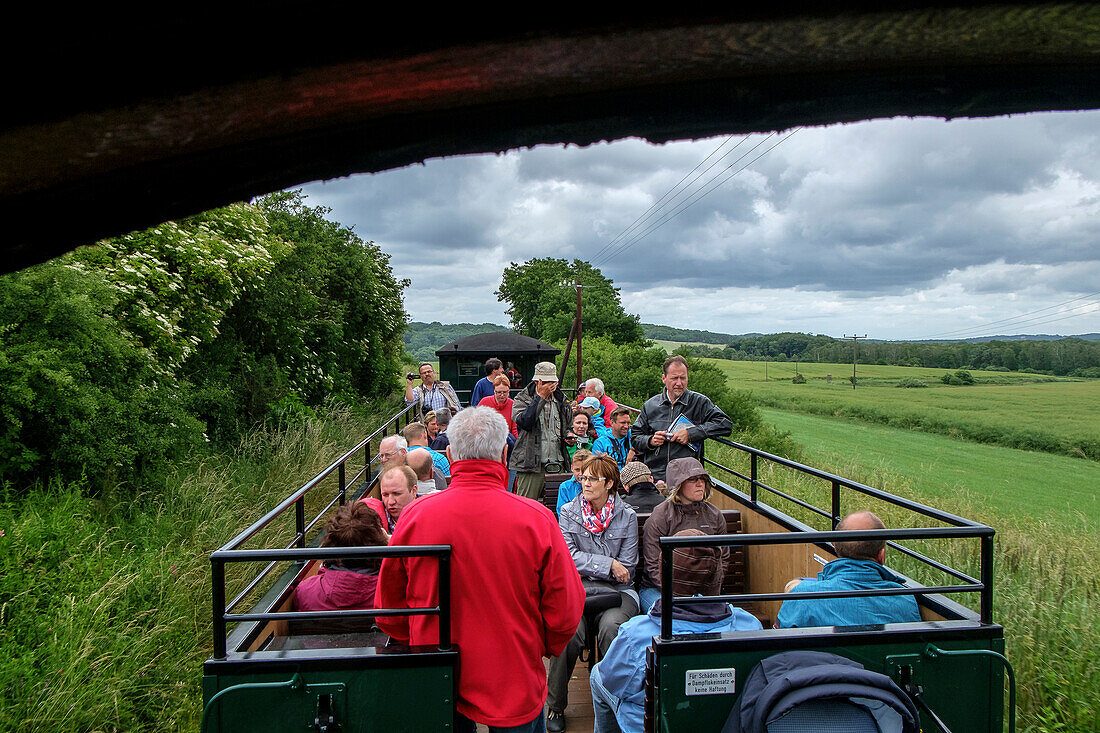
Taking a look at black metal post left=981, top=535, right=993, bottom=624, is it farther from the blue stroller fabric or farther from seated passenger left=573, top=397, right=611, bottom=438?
seated passenger left=573, top=397, right=611, bottom=438

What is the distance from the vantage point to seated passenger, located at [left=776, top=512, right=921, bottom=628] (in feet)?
10.2

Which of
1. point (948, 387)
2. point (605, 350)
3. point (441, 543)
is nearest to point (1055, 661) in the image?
point (441, 543)

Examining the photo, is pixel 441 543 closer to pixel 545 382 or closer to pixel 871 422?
pixel 545 382

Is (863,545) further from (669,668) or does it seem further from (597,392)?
(597,392)

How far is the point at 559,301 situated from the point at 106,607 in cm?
3996

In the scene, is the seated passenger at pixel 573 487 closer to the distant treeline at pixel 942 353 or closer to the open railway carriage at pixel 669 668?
the open railway carriage at pixel 669 668

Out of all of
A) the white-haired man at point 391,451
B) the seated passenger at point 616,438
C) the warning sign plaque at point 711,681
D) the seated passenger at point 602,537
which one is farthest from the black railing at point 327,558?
the seated passenger at point 616,438

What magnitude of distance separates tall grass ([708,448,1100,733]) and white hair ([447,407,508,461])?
4.15 metres

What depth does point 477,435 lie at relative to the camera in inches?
104

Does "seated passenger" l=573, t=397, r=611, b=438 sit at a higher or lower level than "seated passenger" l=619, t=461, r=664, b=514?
higher

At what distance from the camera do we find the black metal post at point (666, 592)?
9.23 feet

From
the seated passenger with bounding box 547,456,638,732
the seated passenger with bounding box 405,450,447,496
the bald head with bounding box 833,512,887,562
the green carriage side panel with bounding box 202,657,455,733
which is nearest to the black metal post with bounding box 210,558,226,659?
the green carriage side panel with bounding box 202,657,455,733

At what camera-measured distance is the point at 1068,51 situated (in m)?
0.53

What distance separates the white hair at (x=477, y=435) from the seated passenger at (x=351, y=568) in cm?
107
